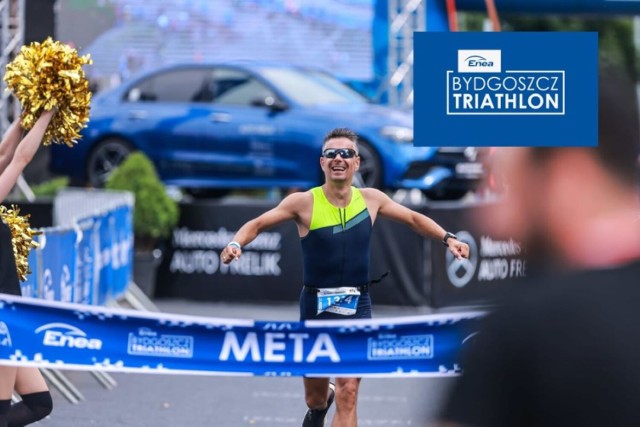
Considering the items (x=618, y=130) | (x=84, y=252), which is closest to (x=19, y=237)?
(x=84, y=252)

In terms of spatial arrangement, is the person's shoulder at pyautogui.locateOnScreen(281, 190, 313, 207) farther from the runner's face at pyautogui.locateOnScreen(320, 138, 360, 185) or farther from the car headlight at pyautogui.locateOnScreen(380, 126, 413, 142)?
the car headlight at pyautogui.locateOnScreen(380, 126, 413, 142)

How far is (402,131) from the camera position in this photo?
58.5 ft

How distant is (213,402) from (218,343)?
4207 millimetres

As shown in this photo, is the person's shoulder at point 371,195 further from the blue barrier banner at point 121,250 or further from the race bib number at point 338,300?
the blue barrier banner at point 121,250

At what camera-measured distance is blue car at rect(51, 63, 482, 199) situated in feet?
59.1

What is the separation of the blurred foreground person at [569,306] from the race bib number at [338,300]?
4938 mm

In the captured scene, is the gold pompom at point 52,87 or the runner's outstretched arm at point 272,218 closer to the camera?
the gold pompom at point 52,87

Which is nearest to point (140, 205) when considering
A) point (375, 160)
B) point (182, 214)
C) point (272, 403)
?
point (182, 214)

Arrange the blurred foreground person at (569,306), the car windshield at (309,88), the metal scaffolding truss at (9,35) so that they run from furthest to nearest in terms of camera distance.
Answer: the car windshield at (309,88) → the metal scaffolding truss at (9,35) → the blurred foreground person at (569,306)

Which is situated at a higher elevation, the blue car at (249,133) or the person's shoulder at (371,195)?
the blue car at (249,133)

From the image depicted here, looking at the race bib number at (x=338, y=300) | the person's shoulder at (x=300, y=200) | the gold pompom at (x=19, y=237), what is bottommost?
the race bib number at (x=338, y=300)

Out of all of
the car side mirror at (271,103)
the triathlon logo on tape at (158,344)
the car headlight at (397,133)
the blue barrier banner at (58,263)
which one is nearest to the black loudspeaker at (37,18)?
the car side mirror at (271,103)

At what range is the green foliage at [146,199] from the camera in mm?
17234

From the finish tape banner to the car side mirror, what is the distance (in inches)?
452
